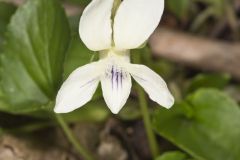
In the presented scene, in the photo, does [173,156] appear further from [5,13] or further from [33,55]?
[5,13]

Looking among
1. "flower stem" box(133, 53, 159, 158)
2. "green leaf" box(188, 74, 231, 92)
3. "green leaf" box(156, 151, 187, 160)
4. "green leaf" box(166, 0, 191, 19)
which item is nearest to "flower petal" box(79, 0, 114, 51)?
"flower stem" box(133, 53, 159, 158)

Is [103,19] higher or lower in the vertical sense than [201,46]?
higher

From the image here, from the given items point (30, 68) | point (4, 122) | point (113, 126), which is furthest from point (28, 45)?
point (113, 126)

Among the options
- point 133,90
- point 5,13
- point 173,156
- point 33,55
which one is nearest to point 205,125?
point 173,156

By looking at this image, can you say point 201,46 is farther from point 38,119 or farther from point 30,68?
point 30,68

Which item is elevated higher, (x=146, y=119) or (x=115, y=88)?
(x=115, y=88)

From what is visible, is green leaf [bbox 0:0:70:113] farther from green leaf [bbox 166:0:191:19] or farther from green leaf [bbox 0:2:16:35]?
green leaf [bbox 166:0:191:19]
